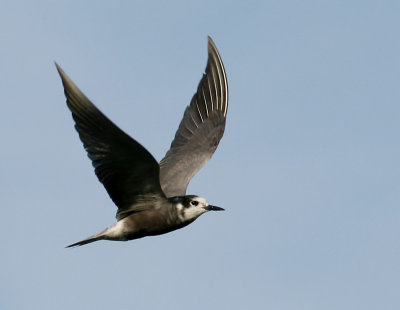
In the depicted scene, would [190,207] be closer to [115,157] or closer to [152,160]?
[152,160]

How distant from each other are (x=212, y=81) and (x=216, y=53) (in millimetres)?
531

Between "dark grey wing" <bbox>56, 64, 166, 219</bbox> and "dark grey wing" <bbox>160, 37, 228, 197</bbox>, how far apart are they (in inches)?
71.4

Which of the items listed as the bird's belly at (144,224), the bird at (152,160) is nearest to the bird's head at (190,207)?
the bird at (152,160)

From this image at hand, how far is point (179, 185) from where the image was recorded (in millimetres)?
16312

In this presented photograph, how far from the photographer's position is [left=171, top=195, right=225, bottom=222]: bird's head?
14836mm

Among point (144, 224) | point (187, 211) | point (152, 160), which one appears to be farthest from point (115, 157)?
point (187, 211)

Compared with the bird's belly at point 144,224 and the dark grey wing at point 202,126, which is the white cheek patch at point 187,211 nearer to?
the bird's belly at point 144,224

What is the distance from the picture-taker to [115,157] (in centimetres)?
1391

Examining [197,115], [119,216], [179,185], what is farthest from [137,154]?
[197,115]

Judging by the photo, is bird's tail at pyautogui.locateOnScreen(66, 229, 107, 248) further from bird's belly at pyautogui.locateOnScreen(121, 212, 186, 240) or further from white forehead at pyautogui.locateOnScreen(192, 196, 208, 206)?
white forehead at pyautogui.locateOnScreen(192, 196, 208, 206)

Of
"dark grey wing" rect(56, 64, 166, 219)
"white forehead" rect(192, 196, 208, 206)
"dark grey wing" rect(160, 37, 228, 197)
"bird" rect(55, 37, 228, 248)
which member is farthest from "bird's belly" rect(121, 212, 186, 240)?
"dark grey wing" rect(160, 37, 228, 197)

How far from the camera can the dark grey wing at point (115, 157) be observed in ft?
43.6

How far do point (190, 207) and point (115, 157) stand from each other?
1602mm

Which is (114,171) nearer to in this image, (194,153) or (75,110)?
(75,110)
